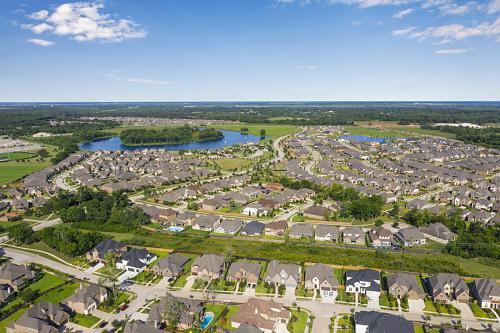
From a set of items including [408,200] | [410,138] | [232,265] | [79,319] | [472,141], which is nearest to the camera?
[79,319]

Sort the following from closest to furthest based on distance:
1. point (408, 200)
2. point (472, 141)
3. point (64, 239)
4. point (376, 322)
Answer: point (376, 322) < point (64, 239) < point (408, 200) < point (472, 141)

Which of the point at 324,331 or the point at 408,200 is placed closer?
the point at 324,331

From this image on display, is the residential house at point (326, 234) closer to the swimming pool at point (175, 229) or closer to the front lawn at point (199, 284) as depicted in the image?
the front lawn at point (199, 284)

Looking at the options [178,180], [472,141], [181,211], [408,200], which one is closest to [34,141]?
[178,180]

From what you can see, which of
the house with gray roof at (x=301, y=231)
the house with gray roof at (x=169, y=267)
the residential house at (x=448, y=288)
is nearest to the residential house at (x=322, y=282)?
the residential house at (x=448, y=288)

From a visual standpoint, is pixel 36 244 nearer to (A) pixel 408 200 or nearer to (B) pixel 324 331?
(B) pixel 324 331

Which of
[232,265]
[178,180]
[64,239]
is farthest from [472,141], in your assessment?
[64,239]
